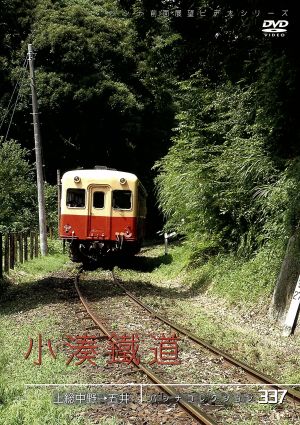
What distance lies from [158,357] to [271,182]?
535cm

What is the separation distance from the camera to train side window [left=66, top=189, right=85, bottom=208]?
17.8 metres

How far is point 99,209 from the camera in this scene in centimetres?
1781

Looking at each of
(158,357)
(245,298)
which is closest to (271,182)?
(245,298)

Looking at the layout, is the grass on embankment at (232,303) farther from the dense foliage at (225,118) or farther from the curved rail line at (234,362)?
the dense foliage at (225,118)

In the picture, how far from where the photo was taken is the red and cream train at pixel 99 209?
17.8m

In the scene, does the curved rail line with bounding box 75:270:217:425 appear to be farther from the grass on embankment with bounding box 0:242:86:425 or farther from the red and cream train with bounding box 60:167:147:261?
the red and cream train with bounding box 60:167:147:261

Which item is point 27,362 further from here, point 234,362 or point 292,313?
point 292,313

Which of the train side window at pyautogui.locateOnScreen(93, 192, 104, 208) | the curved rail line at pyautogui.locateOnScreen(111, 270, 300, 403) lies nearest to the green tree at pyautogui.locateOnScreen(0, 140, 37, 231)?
the train side window at pyautogui.locateOnScreen(93, 192, 104, 208)

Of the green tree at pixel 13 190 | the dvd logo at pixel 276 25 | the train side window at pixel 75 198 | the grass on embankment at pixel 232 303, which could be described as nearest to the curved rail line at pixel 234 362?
the grass on embankment at pixel 232 303

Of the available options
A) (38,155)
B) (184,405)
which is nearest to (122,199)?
(38,155)

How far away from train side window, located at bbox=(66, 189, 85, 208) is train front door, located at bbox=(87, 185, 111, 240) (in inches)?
9.4

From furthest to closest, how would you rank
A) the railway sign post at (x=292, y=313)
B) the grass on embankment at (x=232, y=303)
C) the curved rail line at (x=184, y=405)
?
the railway sign post at (x=292, y=313)
the grass on embankment at (x=232, y=303)
the curved rail line at (x=184, y=405)

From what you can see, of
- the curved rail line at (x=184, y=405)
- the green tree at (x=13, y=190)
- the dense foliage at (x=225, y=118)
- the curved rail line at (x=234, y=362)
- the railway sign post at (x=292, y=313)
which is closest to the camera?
the curved rail line at (x=184, y=405)

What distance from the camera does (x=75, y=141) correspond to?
105ft
